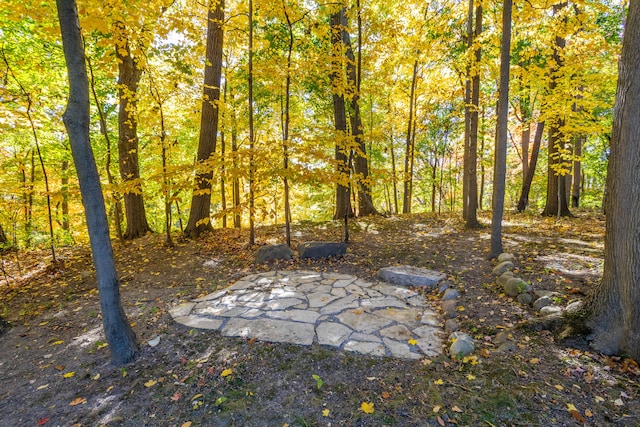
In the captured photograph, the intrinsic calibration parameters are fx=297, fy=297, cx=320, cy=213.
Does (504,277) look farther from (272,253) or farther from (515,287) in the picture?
(272,253)

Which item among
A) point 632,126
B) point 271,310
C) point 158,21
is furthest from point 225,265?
point 632,126

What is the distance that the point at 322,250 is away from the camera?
5.50 m

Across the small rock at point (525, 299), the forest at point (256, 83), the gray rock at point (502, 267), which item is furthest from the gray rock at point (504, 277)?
the forest at point (256, 83)

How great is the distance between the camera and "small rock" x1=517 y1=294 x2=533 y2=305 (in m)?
3.23

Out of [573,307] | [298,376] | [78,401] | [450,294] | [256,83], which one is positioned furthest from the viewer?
[256,83]

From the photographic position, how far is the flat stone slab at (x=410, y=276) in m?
4.20

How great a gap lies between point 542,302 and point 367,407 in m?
2.28

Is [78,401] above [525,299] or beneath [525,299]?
beneath

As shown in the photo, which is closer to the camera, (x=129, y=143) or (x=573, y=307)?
(x=573, y=307)

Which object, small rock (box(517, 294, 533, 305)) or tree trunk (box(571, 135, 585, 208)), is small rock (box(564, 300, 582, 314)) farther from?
tree trunk (box(571, 135, 585, 208))

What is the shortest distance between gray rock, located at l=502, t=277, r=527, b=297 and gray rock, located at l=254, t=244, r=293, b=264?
3.41 meters

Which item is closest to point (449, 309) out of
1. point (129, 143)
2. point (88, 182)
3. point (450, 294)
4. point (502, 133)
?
point (450, 294)

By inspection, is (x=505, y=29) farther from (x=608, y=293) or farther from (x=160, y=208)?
(x=160, y=208)

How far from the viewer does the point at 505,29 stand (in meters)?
4.08
